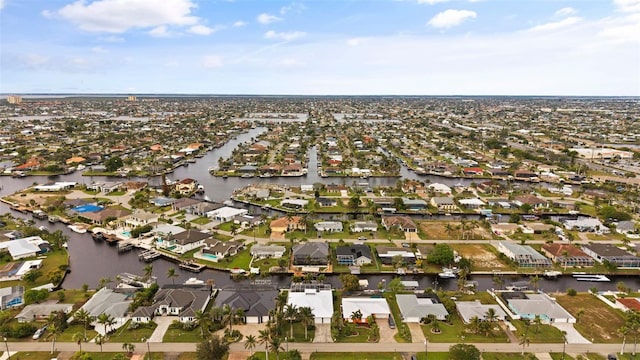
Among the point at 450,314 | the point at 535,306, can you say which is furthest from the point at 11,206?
the point at 535,306

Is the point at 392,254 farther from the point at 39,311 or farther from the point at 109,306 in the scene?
the point at 39,311

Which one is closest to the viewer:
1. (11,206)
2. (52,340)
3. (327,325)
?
(52,340)

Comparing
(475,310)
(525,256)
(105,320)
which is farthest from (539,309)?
(105,320)

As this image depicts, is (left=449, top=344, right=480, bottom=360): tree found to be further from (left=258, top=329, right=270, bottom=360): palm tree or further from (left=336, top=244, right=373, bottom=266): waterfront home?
(left=336, top=244, right=373, bottom=266): waterfront home

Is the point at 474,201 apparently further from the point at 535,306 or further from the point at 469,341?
the point at 469,341

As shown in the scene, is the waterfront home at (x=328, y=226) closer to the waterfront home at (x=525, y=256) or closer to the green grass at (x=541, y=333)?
the waterfront home at (x=525, y=256)

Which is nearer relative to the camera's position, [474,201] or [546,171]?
[474,201]

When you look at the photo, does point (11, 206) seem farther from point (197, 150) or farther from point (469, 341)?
point (469, 341)

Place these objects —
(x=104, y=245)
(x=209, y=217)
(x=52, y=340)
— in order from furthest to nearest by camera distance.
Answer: (x=209, y=217), (x=104, y=245), (x=52, y=340)
